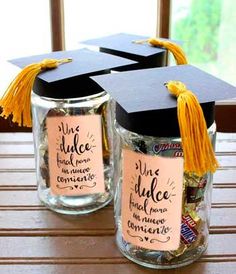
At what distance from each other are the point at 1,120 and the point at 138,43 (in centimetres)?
62

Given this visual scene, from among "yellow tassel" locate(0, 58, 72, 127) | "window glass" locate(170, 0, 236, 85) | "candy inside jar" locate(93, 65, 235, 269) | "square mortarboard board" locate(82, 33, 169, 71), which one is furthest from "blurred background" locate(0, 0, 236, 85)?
"candy inside jar" locate(93, 65, 235, 269)

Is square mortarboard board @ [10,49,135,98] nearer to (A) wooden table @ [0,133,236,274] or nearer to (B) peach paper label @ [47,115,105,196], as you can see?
(B) peach paper label @ [47,115,105,196]

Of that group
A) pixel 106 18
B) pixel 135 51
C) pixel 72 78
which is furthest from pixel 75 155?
pixel 106 18

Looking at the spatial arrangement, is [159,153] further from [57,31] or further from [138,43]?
[57,31]

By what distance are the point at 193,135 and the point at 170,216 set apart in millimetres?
107

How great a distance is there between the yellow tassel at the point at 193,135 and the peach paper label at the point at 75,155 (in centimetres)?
17

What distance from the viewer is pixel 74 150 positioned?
0.66 meters

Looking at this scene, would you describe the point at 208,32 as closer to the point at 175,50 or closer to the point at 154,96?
the point at 175,50

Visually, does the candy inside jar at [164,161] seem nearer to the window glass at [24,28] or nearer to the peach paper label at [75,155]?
the peach paper label at [75,155]

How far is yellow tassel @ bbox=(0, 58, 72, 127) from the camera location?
0.66 meters

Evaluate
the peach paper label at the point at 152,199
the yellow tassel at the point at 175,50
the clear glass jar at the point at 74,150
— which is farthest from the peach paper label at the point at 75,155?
the yellow tassel at the point at 175,50

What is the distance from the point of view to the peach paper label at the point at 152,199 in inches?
21.3

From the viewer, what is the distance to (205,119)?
546mm

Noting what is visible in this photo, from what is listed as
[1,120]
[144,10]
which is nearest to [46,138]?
[1,120]
